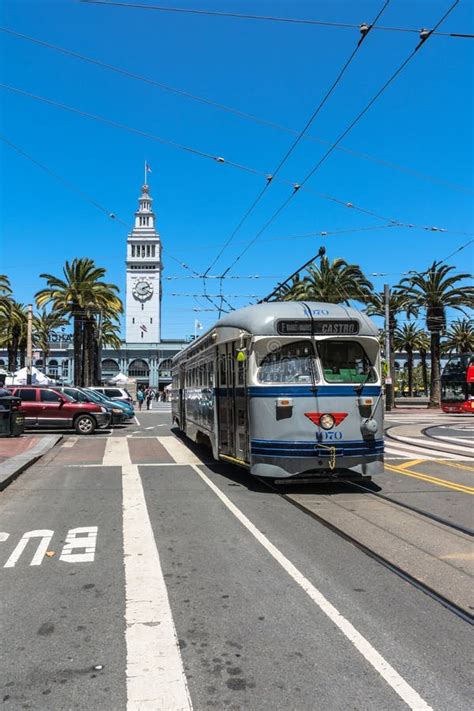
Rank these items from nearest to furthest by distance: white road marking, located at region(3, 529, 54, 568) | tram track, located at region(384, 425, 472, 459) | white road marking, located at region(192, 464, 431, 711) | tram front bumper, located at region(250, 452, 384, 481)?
white road marking, located at region(192, 464, 431, 711), white road marking, located at region(3, 529, 54, 568), tram front bumper, located at region(250, 452, 384, 481), tram track, located at region(384, 425, 472, 459)

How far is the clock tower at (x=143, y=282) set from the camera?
132250mm

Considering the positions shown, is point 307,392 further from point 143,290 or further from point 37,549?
point 143,290

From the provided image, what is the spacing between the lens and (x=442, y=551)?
20.2ft

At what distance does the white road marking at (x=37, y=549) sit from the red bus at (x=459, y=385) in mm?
36466

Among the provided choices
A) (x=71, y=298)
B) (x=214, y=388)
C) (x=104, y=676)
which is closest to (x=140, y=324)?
(x=71, y=298)

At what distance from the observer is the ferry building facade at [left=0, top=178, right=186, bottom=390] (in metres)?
119

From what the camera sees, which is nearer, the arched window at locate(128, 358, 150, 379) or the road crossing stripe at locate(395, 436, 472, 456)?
the road crossing stripe at locate(395, 436, 472, 456)

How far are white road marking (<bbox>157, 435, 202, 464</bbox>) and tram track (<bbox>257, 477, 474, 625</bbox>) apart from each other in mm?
4371

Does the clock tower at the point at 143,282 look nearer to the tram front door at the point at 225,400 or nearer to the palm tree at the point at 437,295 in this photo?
the palm tree at the point at 437,295

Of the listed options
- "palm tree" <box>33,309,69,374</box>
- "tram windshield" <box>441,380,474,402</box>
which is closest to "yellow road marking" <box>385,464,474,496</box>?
"tram windshield" <box>441,380,474,402</box>

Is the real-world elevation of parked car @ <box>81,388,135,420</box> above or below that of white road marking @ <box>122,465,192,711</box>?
above

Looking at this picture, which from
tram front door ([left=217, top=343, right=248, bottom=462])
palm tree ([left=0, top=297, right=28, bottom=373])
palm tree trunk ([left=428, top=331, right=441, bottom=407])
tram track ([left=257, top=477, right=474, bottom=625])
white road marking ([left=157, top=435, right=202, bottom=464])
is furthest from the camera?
palm tree ([left=0, top=297, right=28, bottom=373])

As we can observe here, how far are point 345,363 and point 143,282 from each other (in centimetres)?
12900

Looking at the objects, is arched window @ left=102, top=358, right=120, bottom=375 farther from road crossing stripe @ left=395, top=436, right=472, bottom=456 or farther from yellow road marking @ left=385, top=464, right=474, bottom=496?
yellow road marking @ left=385, top=464, right=474, bottom=496
